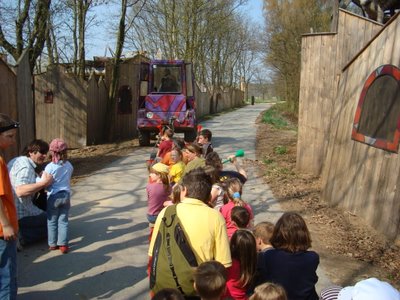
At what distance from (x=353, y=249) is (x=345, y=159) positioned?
2173mm

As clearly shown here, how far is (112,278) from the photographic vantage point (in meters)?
4.82

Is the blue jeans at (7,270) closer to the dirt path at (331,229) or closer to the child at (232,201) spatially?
the child at (232,201)

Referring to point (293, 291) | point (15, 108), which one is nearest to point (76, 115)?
point (15, 108)

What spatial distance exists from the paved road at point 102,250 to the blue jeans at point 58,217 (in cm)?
20

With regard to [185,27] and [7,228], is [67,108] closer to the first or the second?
[7,228]

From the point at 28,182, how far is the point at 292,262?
3278 millimetres

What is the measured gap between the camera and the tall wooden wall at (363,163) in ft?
18.9

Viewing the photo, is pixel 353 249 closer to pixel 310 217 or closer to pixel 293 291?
pixel 310 217

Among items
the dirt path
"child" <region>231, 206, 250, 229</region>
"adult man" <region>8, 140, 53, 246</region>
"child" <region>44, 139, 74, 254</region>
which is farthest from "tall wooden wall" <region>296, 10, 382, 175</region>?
"adult man" <region>8, 140, 53, 246</region>

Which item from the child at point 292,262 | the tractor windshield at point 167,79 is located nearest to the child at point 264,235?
the child at point 292,262

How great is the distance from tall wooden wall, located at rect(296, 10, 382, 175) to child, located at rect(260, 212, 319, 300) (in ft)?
21.9

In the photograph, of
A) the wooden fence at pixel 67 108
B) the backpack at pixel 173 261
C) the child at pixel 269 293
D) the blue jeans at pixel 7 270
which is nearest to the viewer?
the child at pixel 269 293

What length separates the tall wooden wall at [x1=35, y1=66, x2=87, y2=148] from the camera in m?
14.9

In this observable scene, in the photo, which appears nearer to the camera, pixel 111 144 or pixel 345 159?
pixel 345 159
